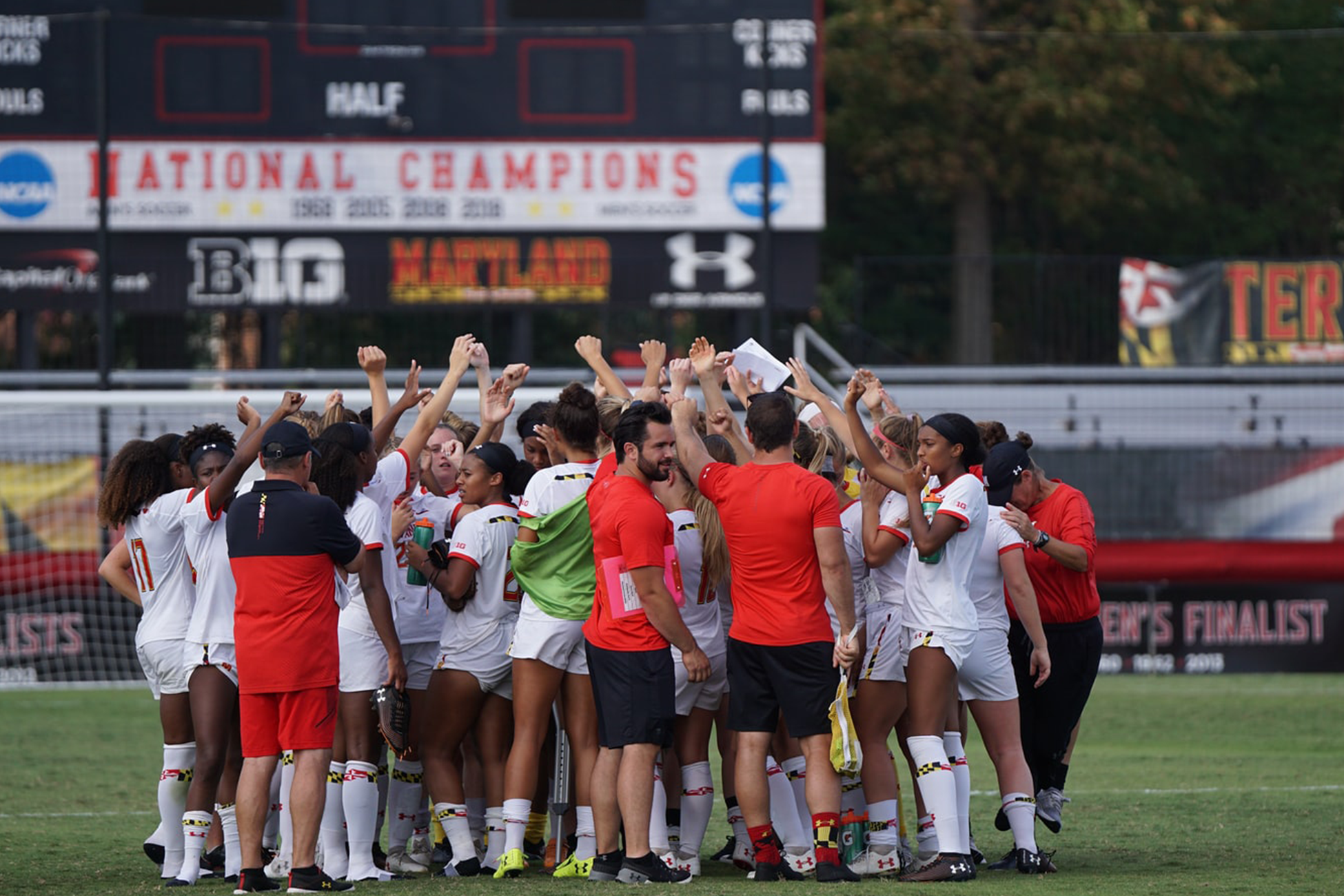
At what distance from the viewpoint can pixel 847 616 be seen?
6812mm

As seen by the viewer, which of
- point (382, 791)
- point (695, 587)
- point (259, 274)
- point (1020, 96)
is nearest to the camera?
point (695, 587)

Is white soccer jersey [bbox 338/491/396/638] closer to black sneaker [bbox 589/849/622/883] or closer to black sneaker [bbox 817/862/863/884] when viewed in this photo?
black sneaker [bbox 589/849/622/883]

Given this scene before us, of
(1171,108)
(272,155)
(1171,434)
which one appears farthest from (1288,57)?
(272,155)

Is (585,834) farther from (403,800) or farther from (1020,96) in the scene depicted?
(1020,96)

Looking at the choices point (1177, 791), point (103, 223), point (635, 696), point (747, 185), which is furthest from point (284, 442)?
point (747, 185)

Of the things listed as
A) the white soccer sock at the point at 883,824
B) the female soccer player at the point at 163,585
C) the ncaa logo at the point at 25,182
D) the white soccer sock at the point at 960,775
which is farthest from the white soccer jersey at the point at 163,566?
the ncaa logo at the point at 25,182

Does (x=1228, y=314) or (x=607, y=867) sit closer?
(x=607, y=867)

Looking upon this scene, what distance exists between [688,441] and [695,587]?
0.64m

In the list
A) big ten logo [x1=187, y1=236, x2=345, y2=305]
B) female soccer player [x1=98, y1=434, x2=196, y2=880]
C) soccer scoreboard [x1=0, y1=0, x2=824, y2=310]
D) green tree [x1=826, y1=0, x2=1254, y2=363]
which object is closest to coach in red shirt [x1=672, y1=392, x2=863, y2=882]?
female soccer player [x1=98, y1=434, x2=196, y2=880]

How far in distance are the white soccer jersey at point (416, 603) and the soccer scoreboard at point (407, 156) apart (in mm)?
10199

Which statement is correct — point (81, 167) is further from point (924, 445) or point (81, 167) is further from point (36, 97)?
point (924, 445)

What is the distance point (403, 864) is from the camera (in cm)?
745

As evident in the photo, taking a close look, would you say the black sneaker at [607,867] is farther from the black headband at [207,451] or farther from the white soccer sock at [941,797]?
the black headband at [207,451]

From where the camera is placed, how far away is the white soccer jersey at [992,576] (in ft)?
24.1
